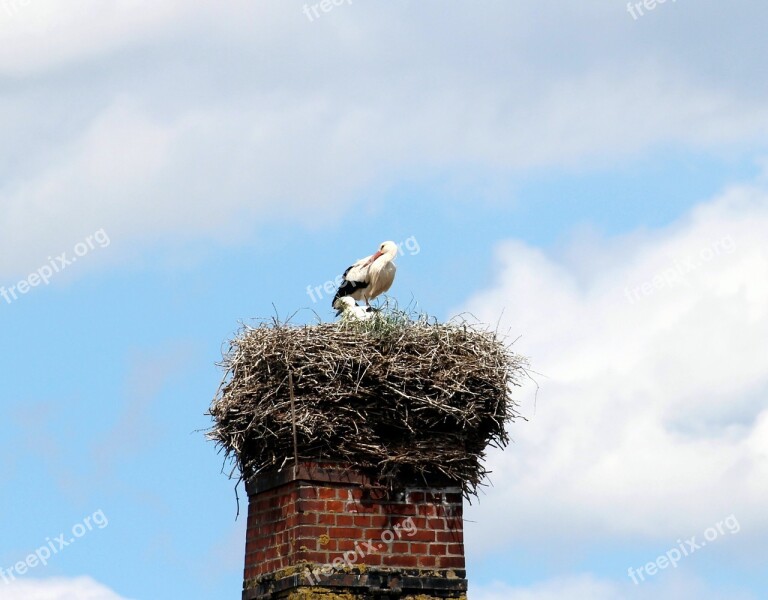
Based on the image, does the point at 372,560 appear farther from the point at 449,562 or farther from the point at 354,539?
the point at 449,562

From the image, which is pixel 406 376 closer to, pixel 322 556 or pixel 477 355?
pixel 477 355

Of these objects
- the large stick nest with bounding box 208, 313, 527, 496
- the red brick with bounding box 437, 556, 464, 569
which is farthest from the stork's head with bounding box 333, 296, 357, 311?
the red brick with bounding box 437, 556, 464, 569

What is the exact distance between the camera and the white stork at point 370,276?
15266 mm

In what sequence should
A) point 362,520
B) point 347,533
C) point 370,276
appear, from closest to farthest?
point 347,533
point 362,520
point 370,276

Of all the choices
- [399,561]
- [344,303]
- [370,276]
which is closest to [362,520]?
[399,561]

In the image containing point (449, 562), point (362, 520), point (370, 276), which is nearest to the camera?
point (362, 520)

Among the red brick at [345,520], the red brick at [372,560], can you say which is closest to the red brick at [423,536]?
the red brick at [372,560]

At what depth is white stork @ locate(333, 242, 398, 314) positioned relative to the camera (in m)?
15.3

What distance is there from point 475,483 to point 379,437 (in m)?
0.88

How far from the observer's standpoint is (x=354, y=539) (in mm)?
12188

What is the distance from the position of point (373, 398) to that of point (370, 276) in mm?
2947

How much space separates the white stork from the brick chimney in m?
3.10

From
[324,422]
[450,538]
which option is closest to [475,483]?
[450,538]

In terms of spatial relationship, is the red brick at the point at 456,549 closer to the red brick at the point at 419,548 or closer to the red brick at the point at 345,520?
the red brick at the point at 419,548
